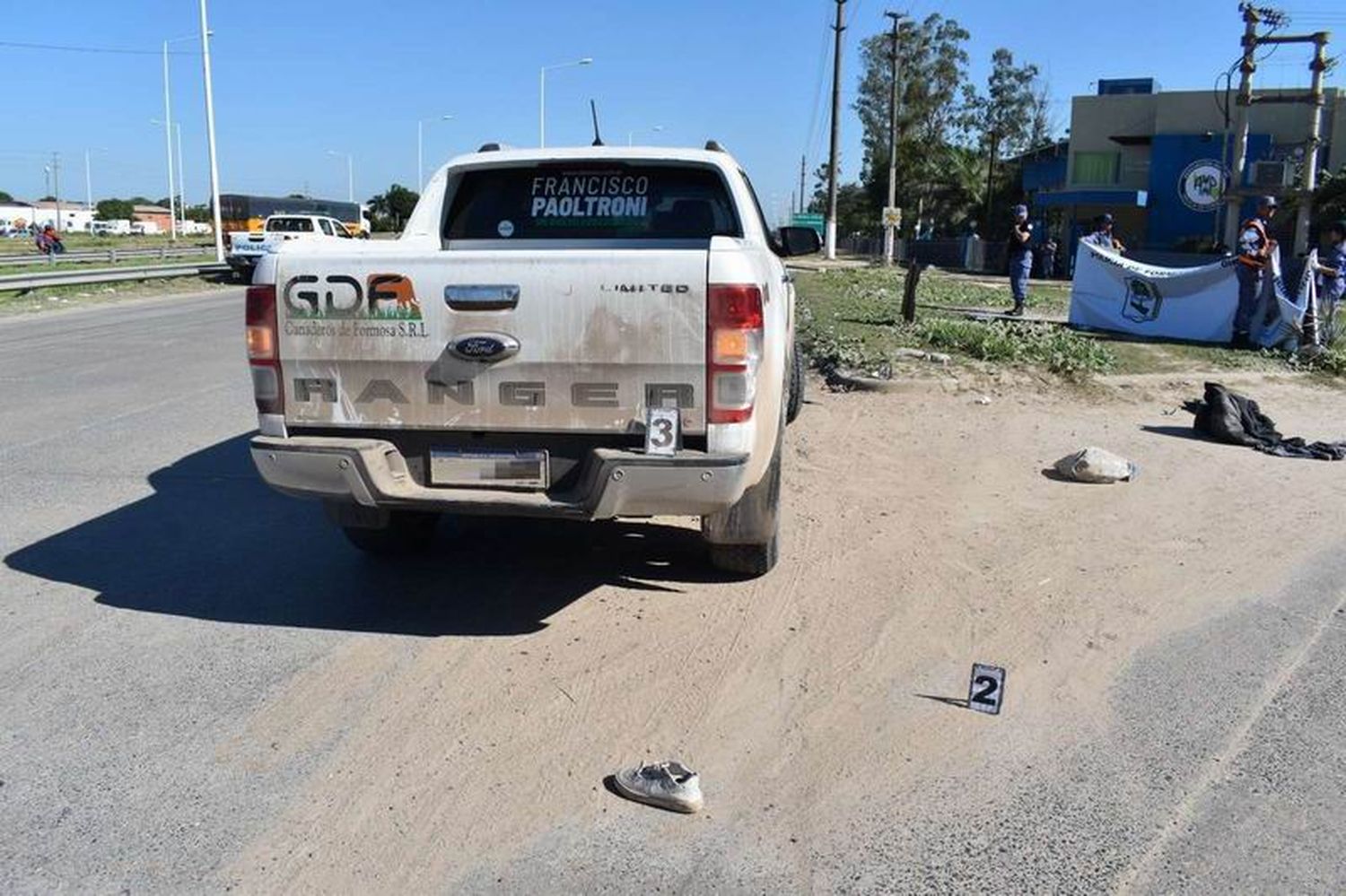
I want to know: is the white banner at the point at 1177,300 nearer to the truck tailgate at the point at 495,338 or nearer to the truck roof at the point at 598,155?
the truck roof at the point at 598,155

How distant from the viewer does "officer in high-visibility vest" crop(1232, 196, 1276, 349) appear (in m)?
13.7

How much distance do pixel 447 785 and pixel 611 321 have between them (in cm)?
174

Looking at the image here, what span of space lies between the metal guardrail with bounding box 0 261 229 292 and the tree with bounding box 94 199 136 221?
124588mm

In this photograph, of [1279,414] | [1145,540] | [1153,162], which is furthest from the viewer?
[1153,162]

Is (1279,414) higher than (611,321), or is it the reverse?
(611,321)

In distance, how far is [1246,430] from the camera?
29.9 feet

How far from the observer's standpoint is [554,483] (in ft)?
14.7

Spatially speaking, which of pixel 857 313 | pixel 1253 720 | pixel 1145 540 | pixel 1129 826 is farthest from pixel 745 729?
pixel 857 313

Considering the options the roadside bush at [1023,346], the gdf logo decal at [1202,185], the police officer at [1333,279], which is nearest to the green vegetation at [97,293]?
the roadside bush at [1023,346]

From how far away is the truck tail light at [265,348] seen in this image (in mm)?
4500

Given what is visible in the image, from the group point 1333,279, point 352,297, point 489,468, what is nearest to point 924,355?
point 1333,279

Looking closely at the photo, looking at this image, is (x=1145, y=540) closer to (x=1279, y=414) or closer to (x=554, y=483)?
(x=554, y=483)

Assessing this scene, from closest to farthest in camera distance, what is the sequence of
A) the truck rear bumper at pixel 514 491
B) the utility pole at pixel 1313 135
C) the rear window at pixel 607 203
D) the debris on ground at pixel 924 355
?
the truck rear bumper at pixel 514 491
the rear window at pixel 607 203
the debris on ground at pixel 924 355
the utility pole at pixel 1313 135

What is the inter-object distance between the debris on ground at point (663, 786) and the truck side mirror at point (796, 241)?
180 inches
